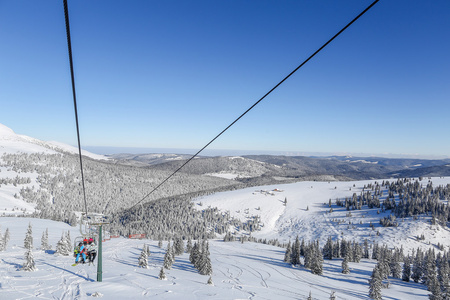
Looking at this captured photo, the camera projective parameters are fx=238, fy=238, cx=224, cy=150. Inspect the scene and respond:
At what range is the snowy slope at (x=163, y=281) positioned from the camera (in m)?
26.5

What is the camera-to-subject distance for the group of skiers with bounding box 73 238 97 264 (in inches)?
869

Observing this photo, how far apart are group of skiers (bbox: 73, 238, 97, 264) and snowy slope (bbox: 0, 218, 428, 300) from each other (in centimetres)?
366

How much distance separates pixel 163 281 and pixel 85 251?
2103 centimetres

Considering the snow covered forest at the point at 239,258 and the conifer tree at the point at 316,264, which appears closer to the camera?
the snow covered forest at the point at 239,258

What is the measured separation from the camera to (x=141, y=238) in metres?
142

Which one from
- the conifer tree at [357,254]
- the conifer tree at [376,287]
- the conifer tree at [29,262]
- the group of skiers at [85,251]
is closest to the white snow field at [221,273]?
the conifer tree at [29,262]

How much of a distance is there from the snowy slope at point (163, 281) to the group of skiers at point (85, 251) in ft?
12.0

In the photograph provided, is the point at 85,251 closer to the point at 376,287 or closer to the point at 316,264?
the point at 376,287

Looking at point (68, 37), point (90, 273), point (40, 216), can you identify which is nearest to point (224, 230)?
point (40, 216)

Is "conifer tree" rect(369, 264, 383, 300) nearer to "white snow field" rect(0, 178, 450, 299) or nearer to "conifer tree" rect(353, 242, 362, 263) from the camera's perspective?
"white snow field" rect(0, 178, 450, 299)

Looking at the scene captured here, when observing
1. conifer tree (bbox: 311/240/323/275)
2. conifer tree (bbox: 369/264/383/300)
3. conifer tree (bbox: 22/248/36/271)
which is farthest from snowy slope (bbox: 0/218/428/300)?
conifer tree (bbox: 369/264/383/300)

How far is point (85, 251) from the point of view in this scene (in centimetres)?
2242

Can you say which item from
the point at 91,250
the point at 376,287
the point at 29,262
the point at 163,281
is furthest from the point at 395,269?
the point at 29,262

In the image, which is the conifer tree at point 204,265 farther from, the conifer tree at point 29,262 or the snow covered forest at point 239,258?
the conifer tree at point 29,262
